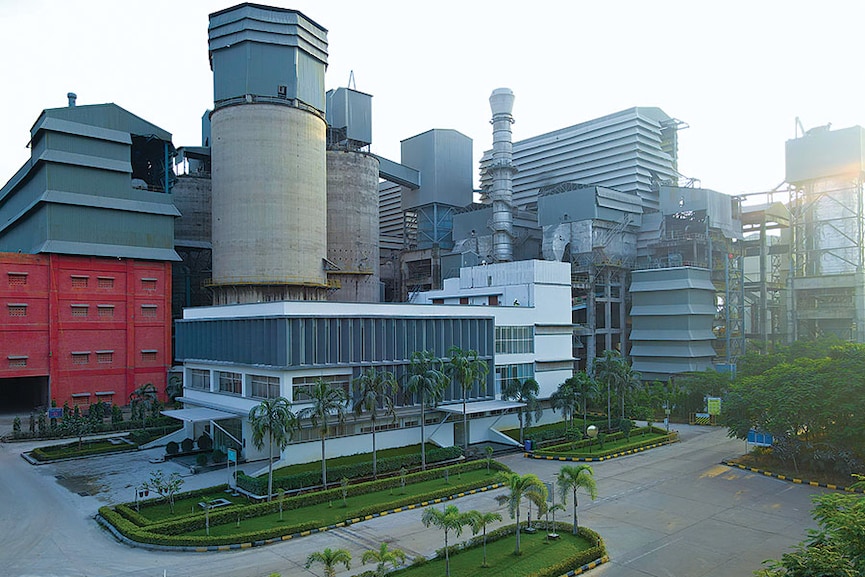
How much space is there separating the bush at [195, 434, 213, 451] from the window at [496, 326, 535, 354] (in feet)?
84.9

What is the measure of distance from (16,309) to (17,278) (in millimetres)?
3422

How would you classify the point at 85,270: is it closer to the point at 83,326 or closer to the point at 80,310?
the point at 80,310

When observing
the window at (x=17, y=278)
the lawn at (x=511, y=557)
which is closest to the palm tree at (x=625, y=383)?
the lawn at (x=511, y=557)

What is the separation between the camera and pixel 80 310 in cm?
7275

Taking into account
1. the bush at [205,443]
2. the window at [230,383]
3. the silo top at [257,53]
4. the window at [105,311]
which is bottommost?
the bush at [205,443]

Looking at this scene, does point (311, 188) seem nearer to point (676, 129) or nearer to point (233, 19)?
point (233, 19)

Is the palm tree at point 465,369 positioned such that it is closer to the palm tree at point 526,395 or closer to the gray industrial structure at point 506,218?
the palm tree at point 526,395

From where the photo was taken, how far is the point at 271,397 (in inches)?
1746

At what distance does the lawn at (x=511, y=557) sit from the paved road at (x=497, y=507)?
6.12 ft

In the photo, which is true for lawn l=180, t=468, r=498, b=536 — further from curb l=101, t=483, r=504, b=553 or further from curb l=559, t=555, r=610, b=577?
curb l=559, t=555, r=610, b=577

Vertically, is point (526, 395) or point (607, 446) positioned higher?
point (526, 395)

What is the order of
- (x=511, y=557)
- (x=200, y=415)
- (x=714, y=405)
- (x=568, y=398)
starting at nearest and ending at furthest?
(x=511, y=557)
(x=200, y=415)
(x=568, y=398)
(x=714, y=405)

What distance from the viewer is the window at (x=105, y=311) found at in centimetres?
7400

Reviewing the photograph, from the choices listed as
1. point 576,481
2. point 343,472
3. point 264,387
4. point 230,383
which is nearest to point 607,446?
point 343,472
